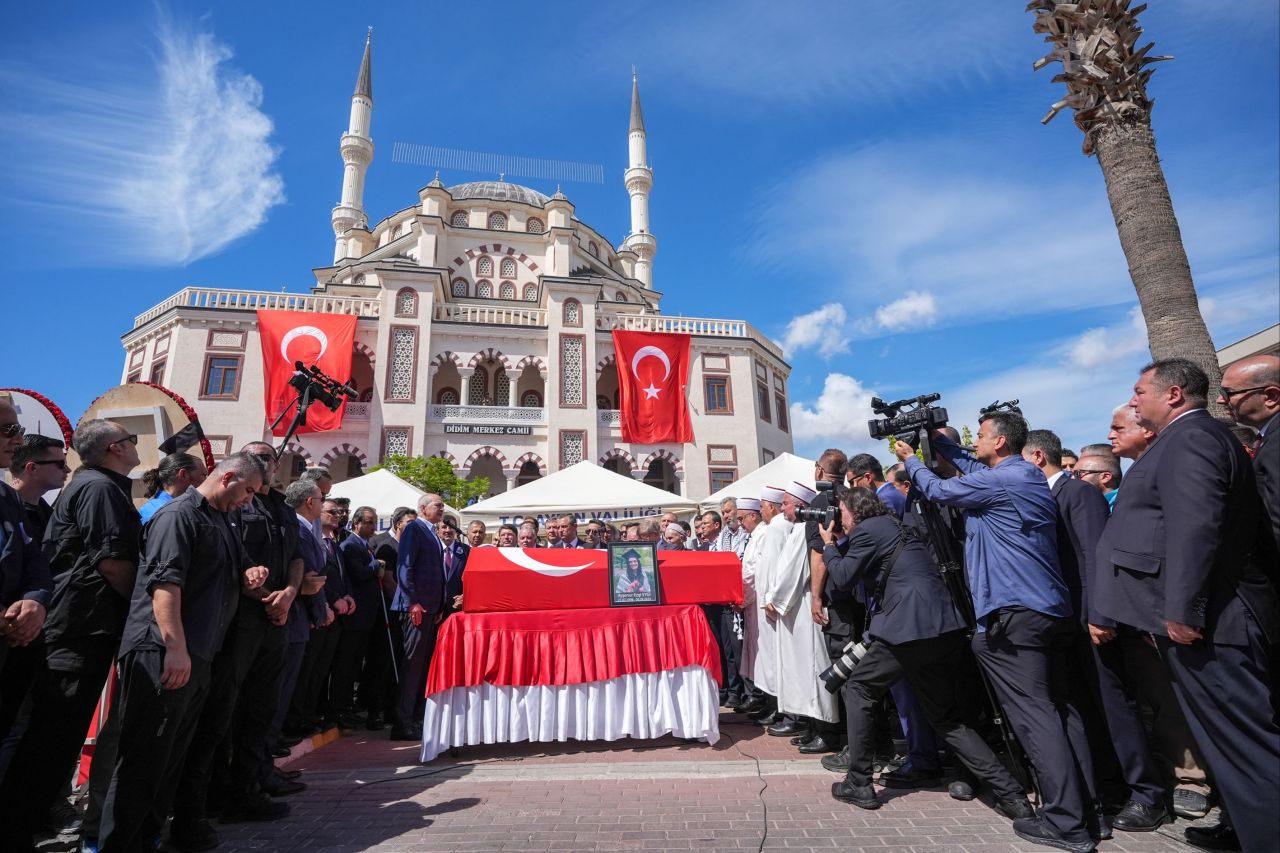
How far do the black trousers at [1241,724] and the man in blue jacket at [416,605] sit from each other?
488 cm

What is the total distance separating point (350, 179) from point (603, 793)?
38.1 meters

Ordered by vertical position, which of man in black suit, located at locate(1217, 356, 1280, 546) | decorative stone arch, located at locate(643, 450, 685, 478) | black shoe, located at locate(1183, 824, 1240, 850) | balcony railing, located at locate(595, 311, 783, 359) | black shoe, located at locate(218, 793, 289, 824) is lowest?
black shoe, located at locate(1183, 824, 1240, 850)

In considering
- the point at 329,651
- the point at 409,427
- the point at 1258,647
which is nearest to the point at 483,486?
the point at 409,427

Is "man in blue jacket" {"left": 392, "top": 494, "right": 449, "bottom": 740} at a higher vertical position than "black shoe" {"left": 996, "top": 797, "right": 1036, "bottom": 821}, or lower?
higher

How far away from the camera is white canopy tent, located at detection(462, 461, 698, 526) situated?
39.8ft

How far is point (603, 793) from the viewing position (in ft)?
12.4

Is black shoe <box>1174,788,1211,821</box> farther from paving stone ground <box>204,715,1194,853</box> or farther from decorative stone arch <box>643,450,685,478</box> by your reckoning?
decorative stone arch <box>643,450,685,478</box>

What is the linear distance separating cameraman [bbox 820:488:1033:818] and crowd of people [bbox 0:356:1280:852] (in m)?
0.01

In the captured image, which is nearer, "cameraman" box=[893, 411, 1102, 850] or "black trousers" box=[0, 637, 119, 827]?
"black trousers" box=[0, 637, 119, 827]

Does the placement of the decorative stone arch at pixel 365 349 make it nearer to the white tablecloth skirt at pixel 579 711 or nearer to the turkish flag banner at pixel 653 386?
the turkish flag banner at pixel 653 386

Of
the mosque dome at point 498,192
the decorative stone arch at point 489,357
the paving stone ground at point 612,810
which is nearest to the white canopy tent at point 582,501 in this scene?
the paving stone ground at point 612,810

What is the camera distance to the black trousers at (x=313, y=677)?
4957 mm

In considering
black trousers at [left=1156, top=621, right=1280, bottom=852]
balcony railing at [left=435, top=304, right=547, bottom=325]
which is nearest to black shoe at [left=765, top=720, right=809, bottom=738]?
black trousers at [left=1156, top=621, right=1280, bottom=852]

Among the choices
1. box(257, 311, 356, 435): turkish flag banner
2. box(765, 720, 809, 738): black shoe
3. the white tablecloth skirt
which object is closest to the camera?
the white tablecloth skirt
